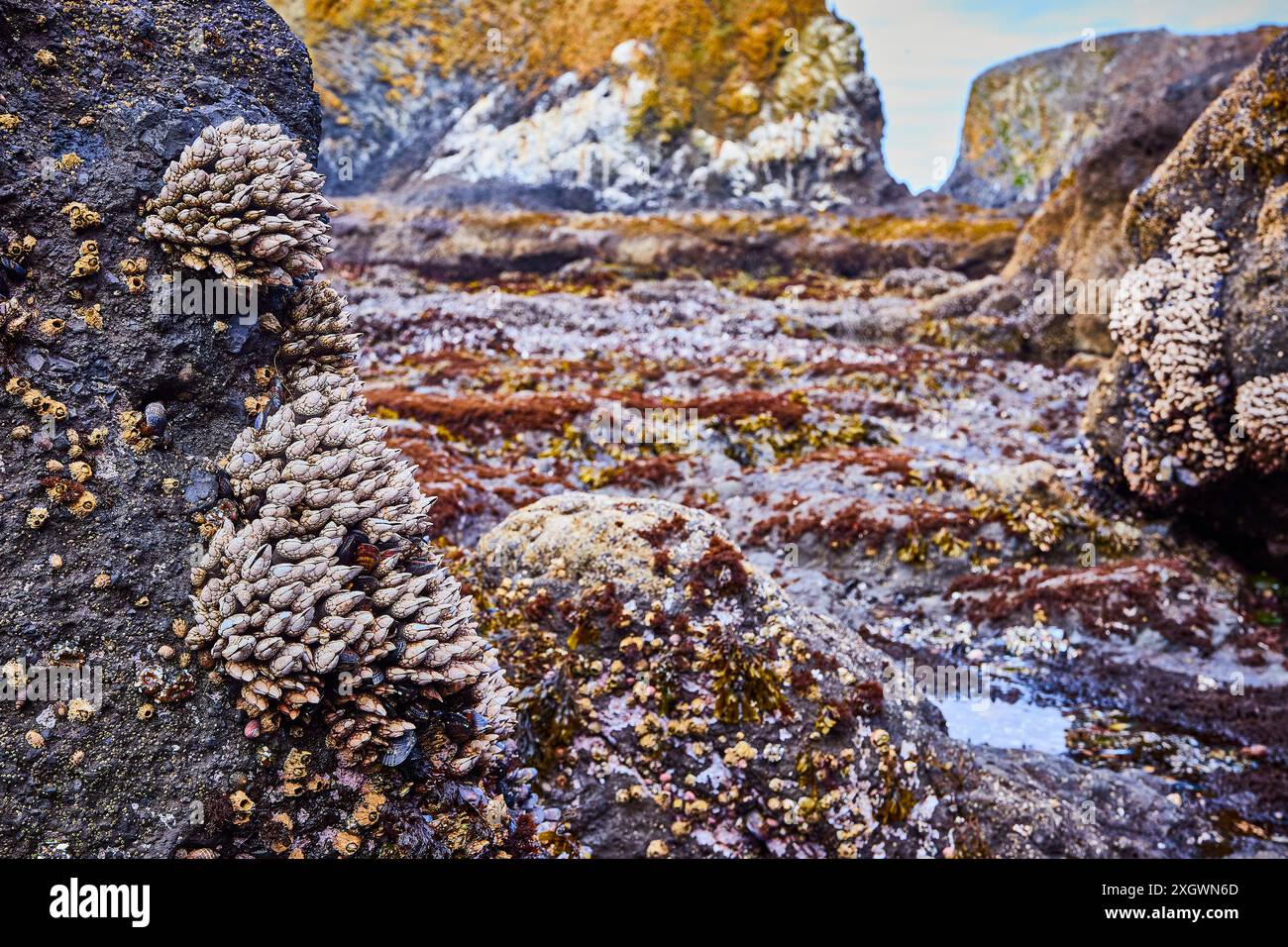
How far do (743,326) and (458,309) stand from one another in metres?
11.1

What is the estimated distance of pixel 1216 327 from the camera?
402 inches

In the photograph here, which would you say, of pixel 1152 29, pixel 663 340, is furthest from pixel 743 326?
pixel 1152 29

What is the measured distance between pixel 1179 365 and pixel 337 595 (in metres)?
11.6

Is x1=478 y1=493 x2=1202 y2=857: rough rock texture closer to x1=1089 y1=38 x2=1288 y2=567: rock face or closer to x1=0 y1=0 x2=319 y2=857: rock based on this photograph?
x1=0 y1=0 x2=319 y2=857: rock

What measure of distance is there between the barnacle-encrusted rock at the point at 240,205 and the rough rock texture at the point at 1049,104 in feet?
351

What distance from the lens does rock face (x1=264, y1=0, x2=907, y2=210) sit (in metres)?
57.8

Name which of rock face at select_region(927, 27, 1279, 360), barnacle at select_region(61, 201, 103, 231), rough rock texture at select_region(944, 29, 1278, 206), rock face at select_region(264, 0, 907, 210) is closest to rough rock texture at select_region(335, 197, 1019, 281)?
rock face at select_region(264, 0, 907, 210)

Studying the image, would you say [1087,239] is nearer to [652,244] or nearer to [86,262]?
[652,244]

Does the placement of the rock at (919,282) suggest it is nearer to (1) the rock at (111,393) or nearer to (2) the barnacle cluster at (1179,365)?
(2) the barnacle cluster at (1179,365)

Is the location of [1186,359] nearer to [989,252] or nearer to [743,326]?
[743,326]

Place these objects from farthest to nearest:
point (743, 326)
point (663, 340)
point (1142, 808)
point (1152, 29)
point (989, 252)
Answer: point (1152, 29) → point (989, 252) → point (743, 326) → point (663, 340) → point (1142, 808)

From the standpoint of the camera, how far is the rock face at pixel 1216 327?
9.62m

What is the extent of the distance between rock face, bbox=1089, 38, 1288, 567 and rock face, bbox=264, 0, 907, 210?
48872 mm

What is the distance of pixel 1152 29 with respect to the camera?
340 ft
